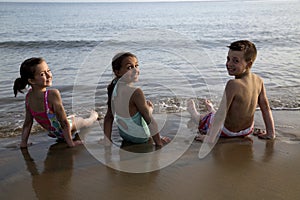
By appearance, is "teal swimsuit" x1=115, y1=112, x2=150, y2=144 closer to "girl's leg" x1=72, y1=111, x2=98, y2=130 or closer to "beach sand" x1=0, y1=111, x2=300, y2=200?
"beach sand" x1=0, y1=111, x2=300, y2=200

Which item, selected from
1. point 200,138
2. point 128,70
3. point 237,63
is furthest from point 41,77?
point 237,63

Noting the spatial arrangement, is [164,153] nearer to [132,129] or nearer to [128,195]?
[132,129]

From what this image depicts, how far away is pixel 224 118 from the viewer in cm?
350

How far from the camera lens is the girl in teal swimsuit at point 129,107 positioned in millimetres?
3385

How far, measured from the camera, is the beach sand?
7.79ft

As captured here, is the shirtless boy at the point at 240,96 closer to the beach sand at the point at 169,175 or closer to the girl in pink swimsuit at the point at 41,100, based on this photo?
the beach sand at the point at 169,175

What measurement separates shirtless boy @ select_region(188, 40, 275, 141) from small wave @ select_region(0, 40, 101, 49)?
1104cm

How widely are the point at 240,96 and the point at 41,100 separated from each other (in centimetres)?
210

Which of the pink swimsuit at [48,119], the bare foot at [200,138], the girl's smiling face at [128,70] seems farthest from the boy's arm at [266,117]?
the pink swimsuit at [48,119]

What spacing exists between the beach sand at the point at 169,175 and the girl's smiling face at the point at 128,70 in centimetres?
87

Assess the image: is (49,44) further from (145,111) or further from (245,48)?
(245,48)

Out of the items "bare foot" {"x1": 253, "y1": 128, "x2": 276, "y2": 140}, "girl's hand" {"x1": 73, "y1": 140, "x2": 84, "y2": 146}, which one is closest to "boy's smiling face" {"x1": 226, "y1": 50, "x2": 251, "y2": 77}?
"bare foot" {"x1": 253, "y1": 128, "x2": 276, "y2": 140}

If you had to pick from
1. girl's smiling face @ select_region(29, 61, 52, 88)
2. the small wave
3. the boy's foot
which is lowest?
the boy's foot

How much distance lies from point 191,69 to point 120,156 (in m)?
5.20
